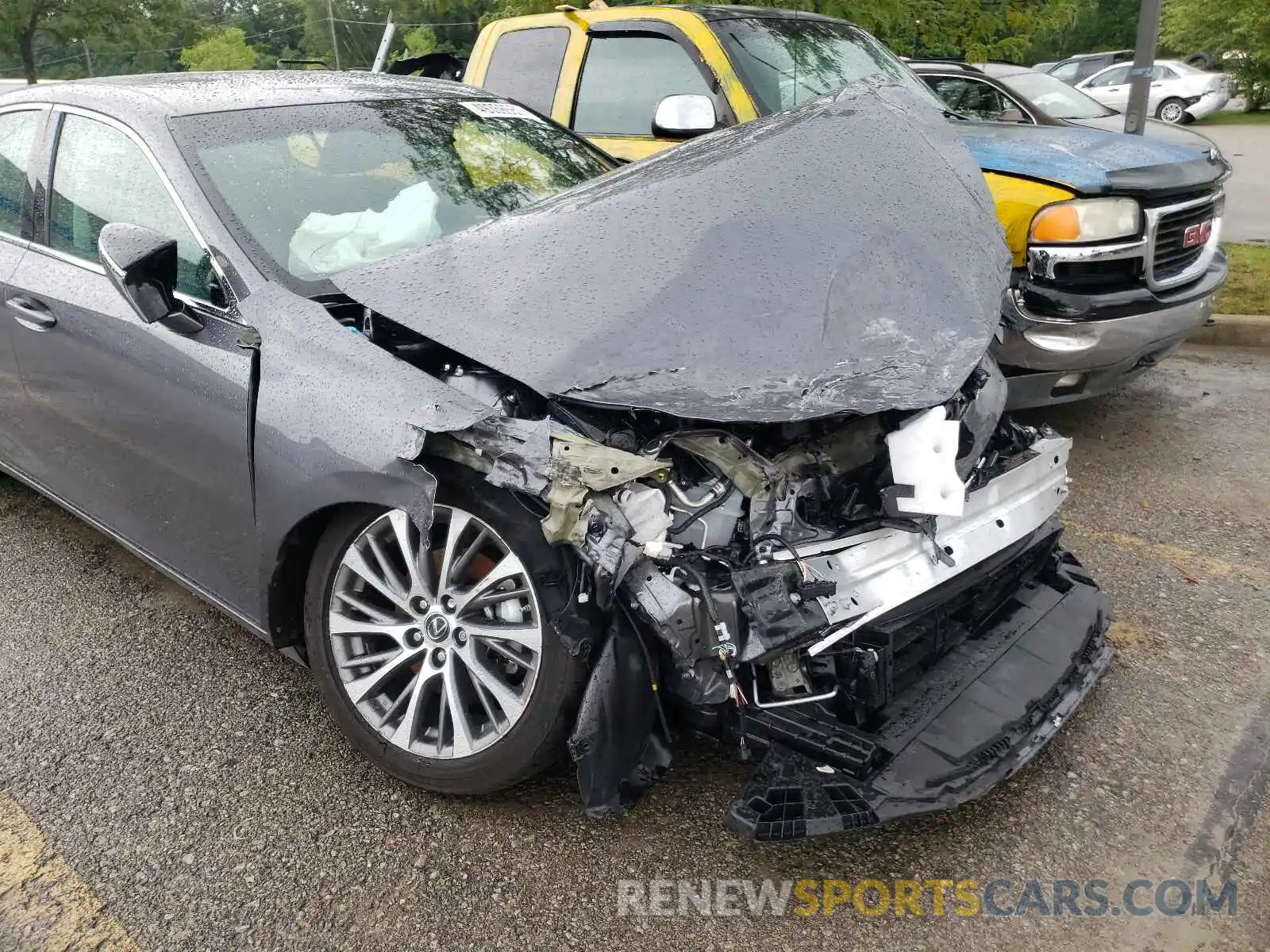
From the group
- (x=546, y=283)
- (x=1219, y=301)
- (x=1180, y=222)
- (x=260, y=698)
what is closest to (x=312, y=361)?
(x=546, y=283)

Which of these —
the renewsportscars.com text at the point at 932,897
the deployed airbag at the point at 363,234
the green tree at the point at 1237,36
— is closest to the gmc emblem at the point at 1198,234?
the renewsportscars.com text at the point at 932,897

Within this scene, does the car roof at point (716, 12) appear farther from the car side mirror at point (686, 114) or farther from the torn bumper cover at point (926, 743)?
the torn bumper cover at point (926, 743)

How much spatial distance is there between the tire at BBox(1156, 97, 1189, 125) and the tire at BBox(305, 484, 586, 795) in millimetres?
26287

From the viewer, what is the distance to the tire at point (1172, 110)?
24.0 metres

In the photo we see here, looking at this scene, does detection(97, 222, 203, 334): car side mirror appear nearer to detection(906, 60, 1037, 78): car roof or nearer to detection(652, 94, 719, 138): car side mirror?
detection(652, 94, 719, 138): car side mirror

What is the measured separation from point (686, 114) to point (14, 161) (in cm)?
270

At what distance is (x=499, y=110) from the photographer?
4.00m

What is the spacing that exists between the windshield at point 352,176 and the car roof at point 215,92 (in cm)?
7

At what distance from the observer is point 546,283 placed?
252 centimetres

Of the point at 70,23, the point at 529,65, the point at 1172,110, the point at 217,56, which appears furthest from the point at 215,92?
the point at 217,56

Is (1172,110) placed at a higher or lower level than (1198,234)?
lower

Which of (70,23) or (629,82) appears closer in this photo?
(629,82)

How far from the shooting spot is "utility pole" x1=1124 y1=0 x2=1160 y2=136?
7117mm

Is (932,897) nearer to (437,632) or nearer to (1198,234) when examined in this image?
(437,632)
